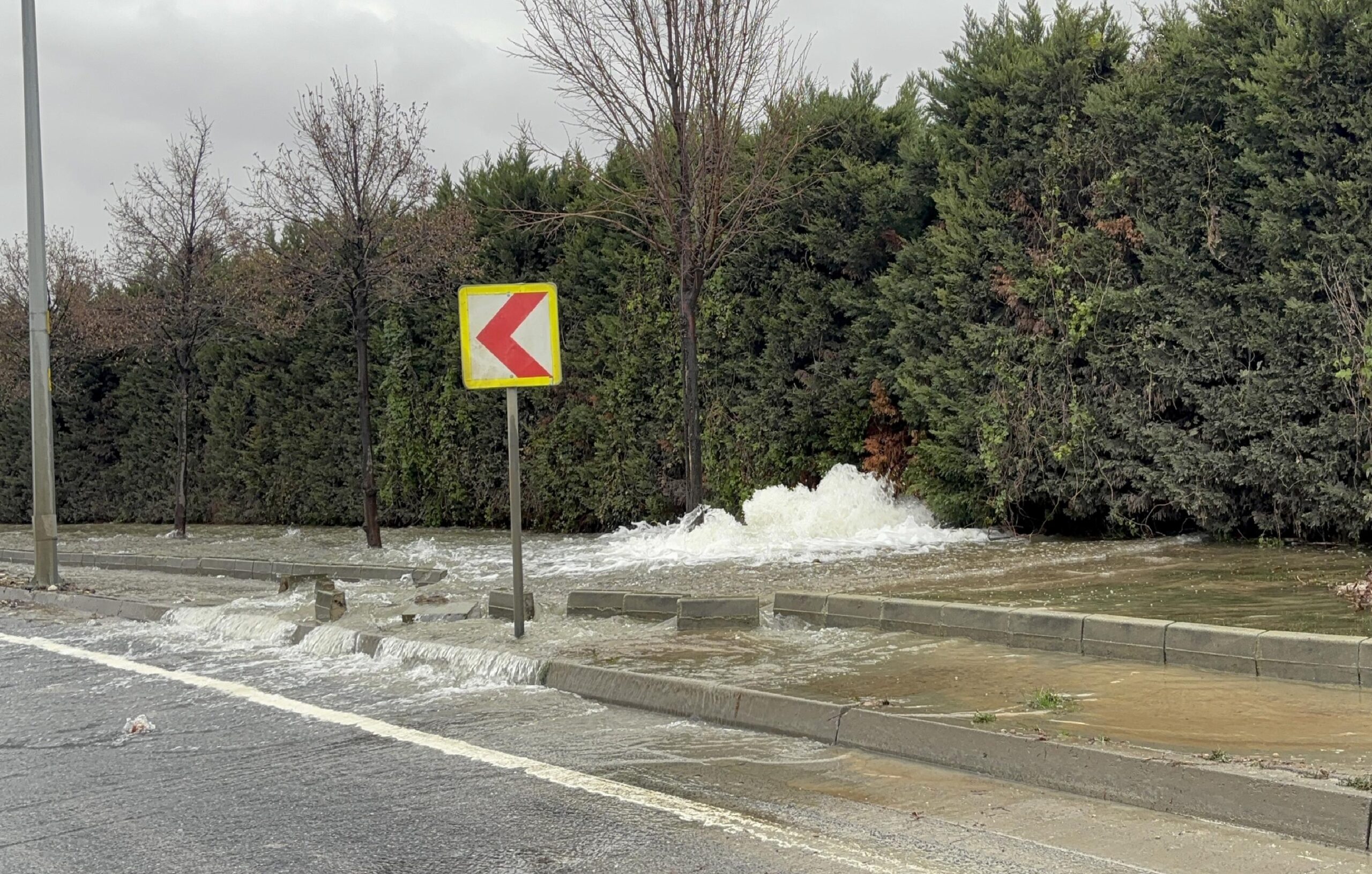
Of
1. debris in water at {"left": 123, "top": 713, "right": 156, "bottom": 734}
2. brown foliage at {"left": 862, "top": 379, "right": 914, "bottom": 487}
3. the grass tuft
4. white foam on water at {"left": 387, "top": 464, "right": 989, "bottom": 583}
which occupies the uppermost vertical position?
brown foliage at {"left": 862, "top": 379, "right": 914, "bottom": 487}

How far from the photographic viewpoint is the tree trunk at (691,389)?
1612cm

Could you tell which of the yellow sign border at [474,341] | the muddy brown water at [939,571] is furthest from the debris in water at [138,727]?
the muddy brown water at [939,571]

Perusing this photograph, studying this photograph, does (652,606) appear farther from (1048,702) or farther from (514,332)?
(1048,702)

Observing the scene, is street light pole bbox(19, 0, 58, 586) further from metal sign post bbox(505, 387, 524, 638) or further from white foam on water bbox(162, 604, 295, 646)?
metal sign post bbox(505, 387, 524, 638)

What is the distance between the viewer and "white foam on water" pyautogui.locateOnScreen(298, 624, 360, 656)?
9070 mm

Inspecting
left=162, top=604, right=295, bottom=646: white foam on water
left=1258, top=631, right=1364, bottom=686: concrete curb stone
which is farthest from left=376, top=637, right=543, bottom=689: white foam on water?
left=1258, top=631, right=1364, bottom=686: concrete curb stone

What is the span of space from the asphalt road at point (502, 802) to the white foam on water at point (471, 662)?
27 cm

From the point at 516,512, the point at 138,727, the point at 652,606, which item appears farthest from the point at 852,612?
the point at 138,727

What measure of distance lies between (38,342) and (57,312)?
49.8ft

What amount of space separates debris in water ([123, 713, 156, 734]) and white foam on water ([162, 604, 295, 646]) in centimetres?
278

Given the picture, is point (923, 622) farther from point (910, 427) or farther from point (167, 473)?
point (167, 473)

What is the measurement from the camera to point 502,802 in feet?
16.8

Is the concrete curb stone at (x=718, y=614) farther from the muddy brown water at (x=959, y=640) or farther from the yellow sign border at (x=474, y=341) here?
the yellow sign border at (x=474, y=341)

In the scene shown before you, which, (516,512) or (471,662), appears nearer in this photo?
(471,662)
